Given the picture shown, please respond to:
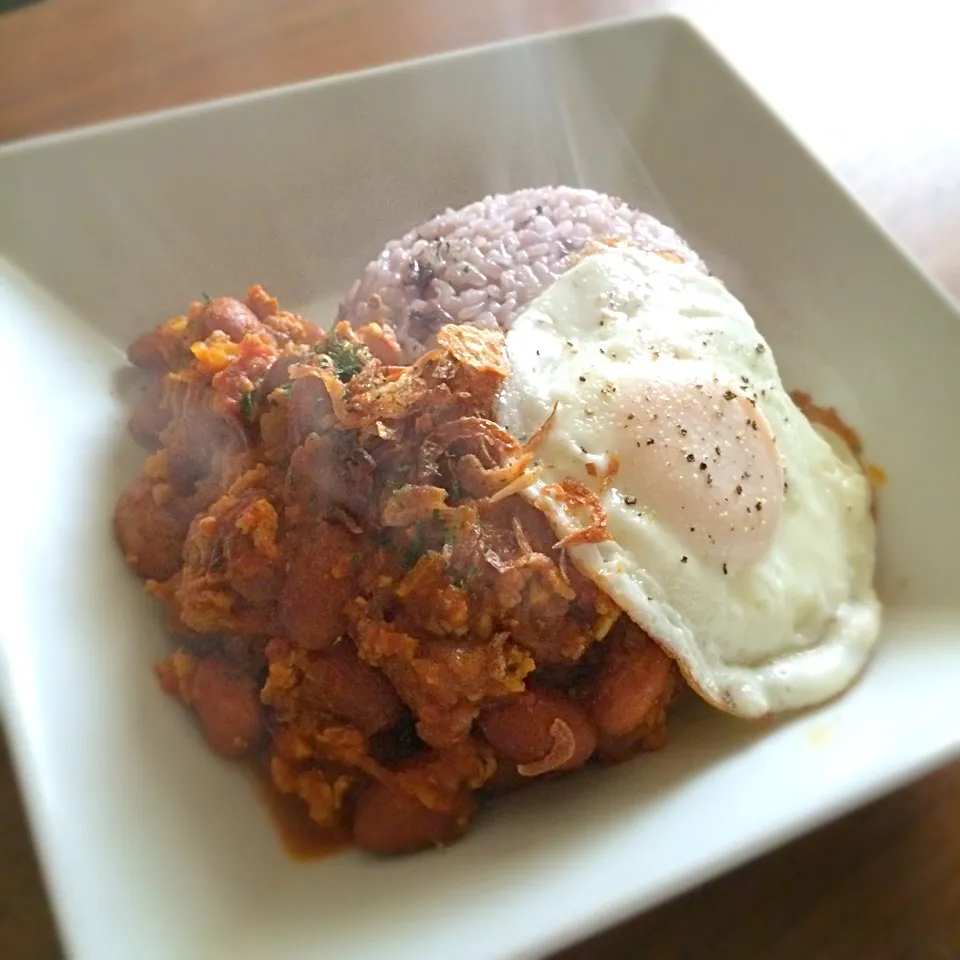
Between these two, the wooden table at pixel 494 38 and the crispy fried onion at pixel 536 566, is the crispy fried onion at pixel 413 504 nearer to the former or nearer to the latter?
the crispy fried onion at pixel 536 566

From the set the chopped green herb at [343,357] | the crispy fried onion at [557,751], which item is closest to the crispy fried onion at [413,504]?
the chopped green herb at [343,357]

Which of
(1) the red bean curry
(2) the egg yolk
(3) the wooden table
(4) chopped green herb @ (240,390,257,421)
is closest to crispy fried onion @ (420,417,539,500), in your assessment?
(1) the red bean curry

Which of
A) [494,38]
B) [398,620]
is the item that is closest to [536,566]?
[398,620]

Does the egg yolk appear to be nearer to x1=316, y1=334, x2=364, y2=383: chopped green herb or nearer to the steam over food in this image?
the steam over food

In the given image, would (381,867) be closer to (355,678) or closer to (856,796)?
(355,678)

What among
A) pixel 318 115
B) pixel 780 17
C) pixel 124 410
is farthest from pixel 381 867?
pixel 780 17

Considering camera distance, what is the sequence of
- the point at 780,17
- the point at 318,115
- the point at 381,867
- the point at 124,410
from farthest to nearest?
1. the point at 780,17
2. the point at 318,115
3. the point at 124,410
4. the point at 381,867

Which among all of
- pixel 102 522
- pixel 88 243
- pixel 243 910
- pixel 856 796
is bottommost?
pixel 856 796
